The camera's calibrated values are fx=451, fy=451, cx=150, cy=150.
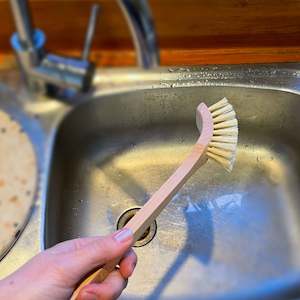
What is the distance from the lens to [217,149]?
0.54 metres

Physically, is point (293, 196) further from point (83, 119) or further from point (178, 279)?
point (83, 119)

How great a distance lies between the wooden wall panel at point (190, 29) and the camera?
565mm

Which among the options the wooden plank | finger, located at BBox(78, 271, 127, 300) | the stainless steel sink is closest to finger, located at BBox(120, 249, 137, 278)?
finger, located at BBox(78, 271, 127, 300)

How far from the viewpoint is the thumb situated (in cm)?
44

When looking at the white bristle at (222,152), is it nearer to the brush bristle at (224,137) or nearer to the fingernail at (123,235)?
the brush bristle at (224,137)

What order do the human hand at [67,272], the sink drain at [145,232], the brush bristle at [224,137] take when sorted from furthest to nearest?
the sink drain at [145,232] → the brush bristle at [224,137] → the human hand at [67,272]

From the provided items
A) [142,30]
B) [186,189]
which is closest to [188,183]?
[186,189]

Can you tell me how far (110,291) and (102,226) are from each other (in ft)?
0.68

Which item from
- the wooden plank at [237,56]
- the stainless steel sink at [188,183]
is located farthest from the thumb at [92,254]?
the wooden plank at [237,56]

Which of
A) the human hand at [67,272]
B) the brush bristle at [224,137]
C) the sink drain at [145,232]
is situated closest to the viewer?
the human hand at [67,272]

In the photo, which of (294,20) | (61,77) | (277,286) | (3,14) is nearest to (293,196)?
(277,286)

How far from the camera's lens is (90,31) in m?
0.70

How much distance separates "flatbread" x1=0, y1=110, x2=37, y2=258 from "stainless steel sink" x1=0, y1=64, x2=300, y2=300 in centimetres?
2

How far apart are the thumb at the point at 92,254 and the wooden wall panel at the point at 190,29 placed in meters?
0.25
